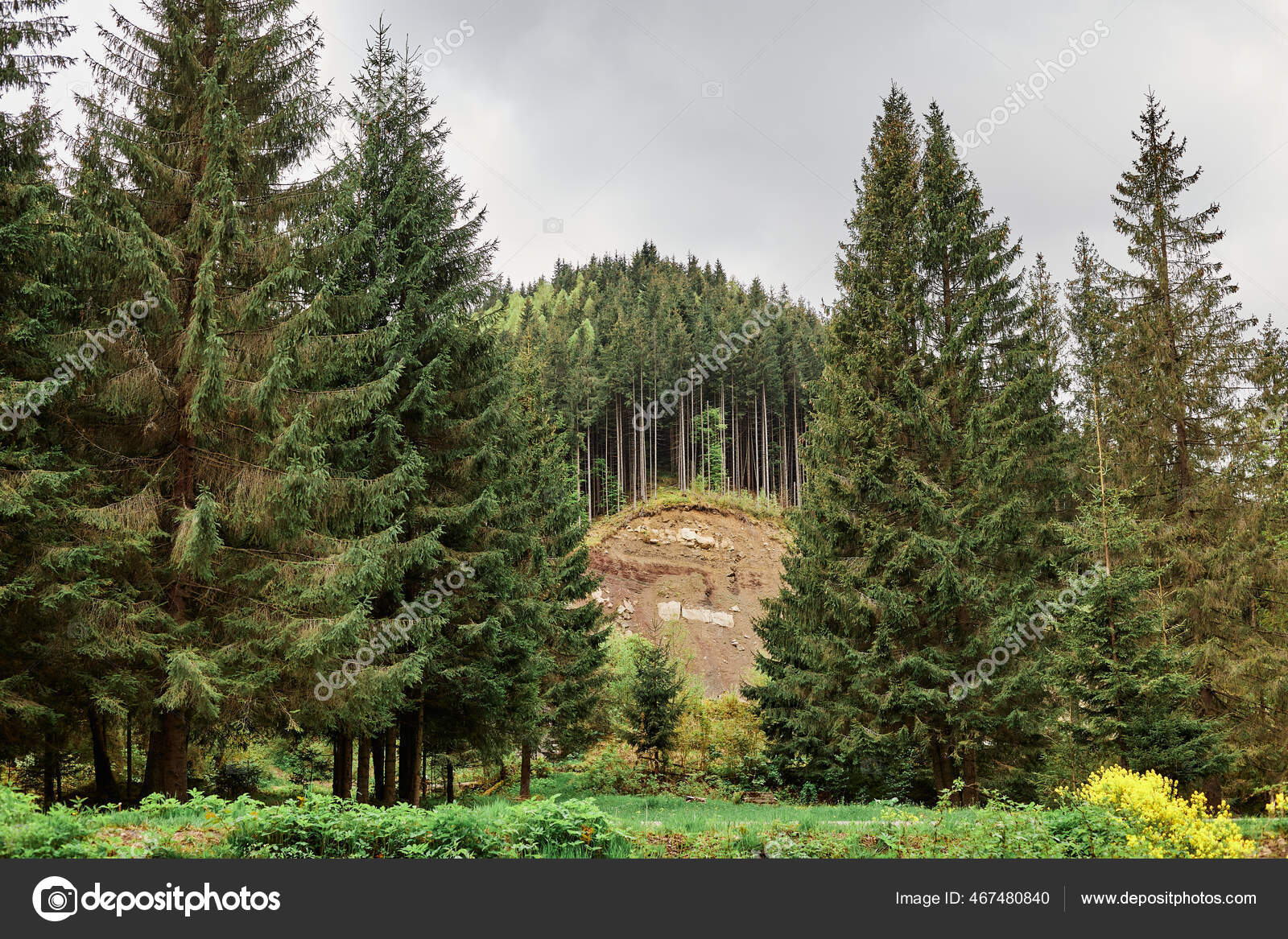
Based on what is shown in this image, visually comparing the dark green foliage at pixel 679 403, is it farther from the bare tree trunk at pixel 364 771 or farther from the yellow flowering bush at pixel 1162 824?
the yellow flowering bush at pixel 1162 824

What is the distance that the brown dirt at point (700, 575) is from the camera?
4553cm

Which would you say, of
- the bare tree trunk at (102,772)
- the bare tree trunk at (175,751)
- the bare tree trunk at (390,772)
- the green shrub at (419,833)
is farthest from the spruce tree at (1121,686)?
the bare tree trunk at (102,772)

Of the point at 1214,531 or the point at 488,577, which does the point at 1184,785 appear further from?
the point at 488,577

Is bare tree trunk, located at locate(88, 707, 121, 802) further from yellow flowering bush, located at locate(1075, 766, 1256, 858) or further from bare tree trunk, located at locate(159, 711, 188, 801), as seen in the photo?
yellow flowering bush, located at locate(1075, 766, 1256, 858)

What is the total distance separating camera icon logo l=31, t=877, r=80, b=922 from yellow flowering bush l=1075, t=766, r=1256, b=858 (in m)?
9.52

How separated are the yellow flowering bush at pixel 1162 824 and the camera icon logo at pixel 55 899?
9519mm

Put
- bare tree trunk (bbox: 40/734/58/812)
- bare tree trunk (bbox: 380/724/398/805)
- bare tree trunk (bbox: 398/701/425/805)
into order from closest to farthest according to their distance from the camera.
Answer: bare tree trunk (bbox: 40/734/58/812) < bare tree trunk (bbox: 380/724/398/805) < bare tree trunk (bbox: 398/701/425/805)

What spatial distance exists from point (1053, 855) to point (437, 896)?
239 inches

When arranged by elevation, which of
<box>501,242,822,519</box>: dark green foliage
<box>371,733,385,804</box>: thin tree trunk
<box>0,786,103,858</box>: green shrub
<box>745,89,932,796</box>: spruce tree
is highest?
<box>501,242,822,519</box>: dark green foliage

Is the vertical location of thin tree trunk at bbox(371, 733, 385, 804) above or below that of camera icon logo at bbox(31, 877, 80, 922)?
below

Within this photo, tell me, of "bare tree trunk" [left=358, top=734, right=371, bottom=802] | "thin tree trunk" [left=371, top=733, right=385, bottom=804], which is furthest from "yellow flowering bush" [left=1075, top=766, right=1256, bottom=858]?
"thin tree trunk" [left=371, top=733, right=385, bottom=804]

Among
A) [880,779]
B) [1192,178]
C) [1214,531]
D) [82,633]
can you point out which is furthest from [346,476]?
[1192,178]

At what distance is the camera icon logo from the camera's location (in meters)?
5.61

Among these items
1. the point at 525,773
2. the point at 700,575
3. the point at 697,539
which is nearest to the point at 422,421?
the point at 525,773
